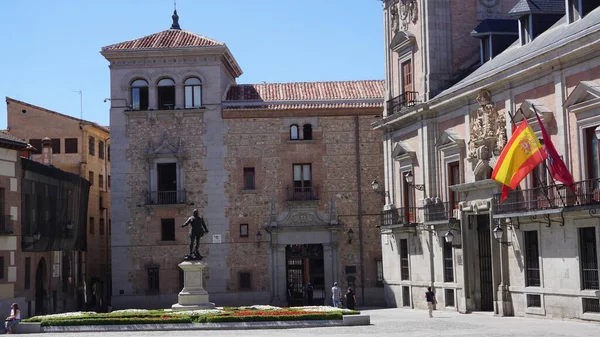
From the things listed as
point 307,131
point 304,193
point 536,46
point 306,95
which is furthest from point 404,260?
point 536,46

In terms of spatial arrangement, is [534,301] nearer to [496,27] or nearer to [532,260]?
[532,260]

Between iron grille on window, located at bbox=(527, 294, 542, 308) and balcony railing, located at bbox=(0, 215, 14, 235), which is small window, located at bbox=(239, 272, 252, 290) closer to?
balcony railing, located at bbox=(0, 215, 14, 235)

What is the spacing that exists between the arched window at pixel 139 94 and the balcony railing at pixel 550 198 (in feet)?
70.6

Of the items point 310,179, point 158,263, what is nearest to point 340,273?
point 310,179

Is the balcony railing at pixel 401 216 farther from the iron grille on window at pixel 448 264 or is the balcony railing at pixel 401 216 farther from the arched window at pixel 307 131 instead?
the arched window at pixel 307 131

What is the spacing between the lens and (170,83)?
46.8 metres

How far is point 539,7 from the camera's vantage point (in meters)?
32.3

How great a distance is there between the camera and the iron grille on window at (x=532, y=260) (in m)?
29.6

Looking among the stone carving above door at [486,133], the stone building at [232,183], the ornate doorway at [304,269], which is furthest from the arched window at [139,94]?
the stone carving above door at [486,133]

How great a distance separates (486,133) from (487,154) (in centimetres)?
72

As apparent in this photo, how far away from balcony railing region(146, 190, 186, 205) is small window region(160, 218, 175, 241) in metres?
0.92

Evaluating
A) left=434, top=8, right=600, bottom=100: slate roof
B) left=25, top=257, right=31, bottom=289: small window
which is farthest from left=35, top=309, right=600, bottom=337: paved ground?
left=25, top=257, right=31, bottom=289: small window

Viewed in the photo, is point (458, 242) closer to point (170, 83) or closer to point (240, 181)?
point (240, 181)

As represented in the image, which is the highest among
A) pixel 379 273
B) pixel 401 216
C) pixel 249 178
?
pixel 249 178
